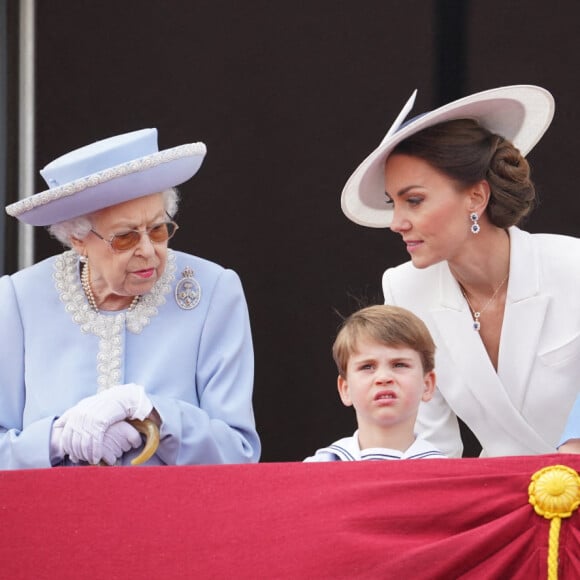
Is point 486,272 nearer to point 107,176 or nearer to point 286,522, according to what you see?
point 107,176

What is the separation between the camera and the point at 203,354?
3.11 metres

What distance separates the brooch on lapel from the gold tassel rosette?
1.01 m

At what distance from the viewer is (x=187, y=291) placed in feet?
10.3

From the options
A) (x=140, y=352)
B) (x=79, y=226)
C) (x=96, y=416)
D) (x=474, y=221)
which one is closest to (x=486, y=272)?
(x=474, y=221)

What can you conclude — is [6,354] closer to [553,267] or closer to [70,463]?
[70,463]

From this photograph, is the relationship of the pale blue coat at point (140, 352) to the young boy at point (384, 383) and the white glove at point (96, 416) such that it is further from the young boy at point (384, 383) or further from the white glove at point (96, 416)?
the young boy at point (384, 383)

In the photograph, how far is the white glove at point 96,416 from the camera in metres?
2.80

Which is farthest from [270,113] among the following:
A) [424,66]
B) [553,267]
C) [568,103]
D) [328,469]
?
[328,469]

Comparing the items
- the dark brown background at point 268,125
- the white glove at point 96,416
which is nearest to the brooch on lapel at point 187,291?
the white glove at point 96,416

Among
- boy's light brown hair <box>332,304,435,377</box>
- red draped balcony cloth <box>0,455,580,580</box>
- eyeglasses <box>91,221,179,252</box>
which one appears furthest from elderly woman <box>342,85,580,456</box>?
red draped balcony cloth <box>0,455,580,580</box>

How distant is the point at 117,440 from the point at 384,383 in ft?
1.69

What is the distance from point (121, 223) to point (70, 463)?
1.59 ft

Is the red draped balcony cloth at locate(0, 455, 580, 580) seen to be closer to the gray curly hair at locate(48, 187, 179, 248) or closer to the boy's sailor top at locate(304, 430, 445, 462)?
the boy's sailor top at locate(304, 430, 445, 462)

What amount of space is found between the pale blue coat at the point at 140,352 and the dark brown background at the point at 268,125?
1.33 metres
